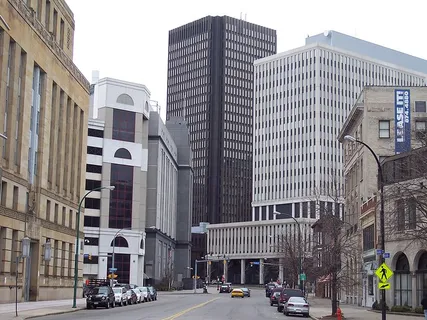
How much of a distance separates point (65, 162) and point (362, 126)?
28859 mm

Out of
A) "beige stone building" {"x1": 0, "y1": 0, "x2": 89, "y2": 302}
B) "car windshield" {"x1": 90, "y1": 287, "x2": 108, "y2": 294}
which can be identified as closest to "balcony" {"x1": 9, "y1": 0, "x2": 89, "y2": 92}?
"beige stone building" {"x1": 0, "y1": 0, "x2": 89, "y2": 302}

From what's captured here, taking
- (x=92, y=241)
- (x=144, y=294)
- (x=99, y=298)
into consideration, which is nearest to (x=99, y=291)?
(x=99, y=298)

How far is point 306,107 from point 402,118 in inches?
4449

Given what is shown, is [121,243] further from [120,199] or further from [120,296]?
[120,296]

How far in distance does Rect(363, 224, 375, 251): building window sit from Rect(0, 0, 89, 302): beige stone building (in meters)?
26.9

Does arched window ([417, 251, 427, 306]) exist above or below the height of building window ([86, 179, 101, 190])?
below

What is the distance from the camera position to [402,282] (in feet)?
165

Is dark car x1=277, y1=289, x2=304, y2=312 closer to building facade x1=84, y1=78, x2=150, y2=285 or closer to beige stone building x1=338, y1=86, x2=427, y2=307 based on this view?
beige stone building x1=338, y1=86, x2=427, y2=307

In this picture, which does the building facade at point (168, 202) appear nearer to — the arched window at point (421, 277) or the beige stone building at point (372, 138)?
the beige stone building at point (372, 138)

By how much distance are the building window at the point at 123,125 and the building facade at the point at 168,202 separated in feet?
23.0

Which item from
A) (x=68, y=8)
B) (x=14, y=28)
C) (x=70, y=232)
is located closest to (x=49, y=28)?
(x=68, y=8)

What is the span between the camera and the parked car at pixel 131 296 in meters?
58.1

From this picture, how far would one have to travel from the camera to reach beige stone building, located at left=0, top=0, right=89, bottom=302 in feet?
158

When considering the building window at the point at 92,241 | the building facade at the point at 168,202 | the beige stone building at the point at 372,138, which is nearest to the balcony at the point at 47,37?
the beige stone building at the point at 372,138
